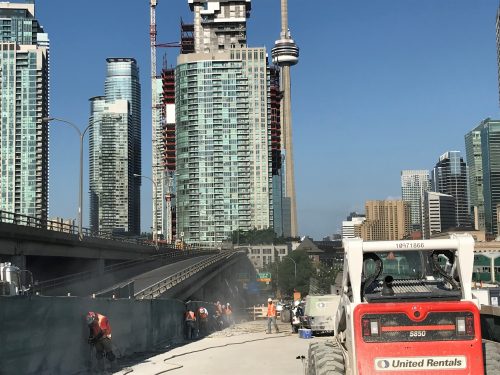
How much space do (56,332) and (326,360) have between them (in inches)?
316

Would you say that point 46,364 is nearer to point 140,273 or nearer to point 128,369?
point 128,369

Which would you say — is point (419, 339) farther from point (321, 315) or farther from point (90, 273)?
point (90, 273)

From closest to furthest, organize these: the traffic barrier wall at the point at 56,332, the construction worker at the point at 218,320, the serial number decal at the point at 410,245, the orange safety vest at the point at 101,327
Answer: the serial number decal at the point at 410,245, the traffic barrier wall at the point at 56,332, the orange safety vest at the point at 101,327, the construction worker at the point at 218,320

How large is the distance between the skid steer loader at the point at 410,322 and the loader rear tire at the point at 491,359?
0.04 ft

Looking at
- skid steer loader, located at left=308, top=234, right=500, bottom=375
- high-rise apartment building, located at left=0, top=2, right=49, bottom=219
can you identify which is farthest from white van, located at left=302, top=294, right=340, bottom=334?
high-rise apartment building, located at left=0, top=2, right=49, bottom=219

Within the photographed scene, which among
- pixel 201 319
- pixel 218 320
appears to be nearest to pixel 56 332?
pixel 201 319

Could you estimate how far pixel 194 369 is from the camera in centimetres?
1739

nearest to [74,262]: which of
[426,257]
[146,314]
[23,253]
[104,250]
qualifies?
[104,250]

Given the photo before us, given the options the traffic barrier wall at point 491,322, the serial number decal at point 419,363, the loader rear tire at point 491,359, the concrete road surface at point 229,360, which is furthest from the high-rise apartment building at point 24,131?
the serial number decal at point 419,363

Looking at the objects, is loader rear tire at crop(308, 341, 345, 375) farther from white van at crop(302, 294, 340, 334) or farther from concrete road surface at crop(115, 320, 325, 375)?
white van at crop(302, 294, 340, 334)

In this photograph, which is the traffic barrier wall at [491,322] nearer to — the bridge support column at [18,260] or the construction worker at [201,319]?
the construction worker at [201,319]

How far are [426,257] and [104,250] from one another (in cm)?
4980

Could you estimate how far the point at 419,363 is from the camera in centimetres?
869

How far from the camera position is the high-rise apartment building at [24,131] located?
15200cm
